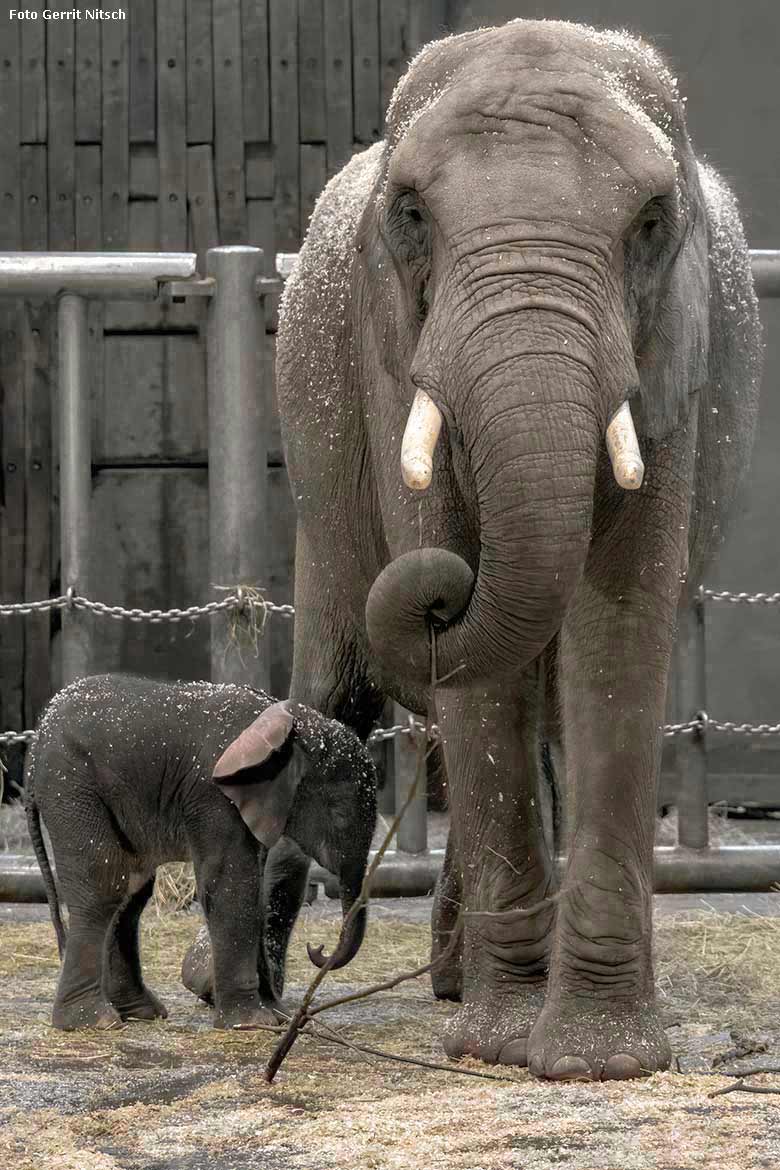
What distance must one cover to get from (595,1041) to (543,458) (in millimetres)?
1200

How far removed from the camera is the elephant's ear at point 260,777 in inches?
183

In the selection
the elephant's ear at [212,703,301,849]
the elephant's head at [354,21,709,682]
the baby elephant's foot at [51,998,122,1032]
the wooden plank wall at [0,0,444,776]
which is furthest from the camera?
the wooden plank wall at [0,0,444,776]

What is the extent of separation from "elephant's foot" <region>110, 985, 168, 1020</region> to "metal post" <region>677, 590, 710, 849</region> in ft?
8.78

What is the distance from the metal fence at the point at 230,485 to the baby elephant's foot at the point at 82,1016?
204 centimetres

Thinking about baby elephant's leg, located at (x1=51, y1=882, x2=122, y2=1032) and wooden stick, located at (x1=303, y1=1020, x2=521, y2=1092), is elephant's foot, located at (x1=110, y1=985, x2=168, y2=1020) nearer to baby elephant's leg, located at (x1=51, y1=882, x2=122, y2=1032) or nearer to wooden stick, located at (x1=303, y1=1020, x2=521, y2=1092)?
baby elephant's leg, located at (x1=51, y1=882, x2=122, y2=1032)

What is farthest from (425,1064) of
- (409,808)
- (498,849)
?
(409,808)

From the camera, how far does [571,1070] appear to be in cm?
404

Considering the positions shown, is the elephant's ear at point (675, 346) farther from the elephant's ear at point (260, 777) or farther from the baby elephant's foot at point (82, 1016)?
the baby elephant's foot at point (82, 1016)

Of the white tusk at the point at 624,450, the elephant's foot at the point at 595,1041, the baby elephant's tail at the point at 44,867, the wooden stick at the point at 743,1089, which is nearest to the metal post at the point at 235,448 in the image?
the baby elephant's tail at the point at 44,867

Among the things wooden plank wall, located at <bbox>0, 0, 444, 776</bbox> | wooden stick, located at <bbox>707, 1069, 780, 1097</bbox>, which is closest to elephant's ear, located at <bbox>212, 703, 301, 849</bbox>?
wooden stick, located at <bbox>707, 1069, 780, 1097</bbox>

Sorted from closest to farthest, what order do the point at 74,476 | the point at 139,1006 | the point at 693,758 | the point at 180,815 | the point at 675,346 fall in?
the point at 675,346 → the point at 180,815 → the point at 139,1006 → the point at 74,476 → the point at 693,758

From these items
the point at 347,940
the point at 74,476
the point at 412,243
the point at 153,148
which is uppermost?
the point at 153,148

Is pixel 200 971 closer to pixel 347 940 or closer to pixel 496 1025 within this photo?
pixel 347 940

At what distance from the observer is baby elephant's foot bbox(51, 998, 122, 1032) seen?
4.79 m
